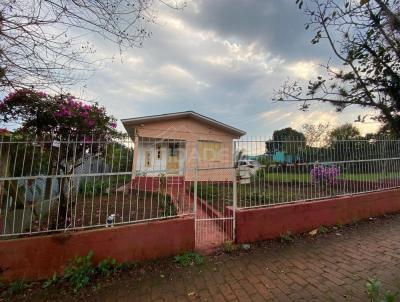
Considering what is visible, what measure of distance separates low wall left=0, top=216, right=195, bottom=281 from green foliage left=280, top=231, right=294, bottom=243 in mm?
1961

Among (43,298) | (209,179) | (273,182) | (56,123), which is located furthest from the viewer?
(209,179)

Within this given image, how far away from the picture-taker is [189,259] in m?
4.21

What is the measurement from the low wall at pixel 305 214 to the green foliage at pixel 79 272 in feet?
9.00

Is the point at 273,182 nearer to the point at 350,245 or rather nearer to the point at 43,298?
the point at 350,245

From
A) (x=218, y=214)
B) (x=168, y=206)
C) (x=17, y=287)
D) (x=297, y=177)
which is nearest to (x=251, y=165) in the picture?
(x=297, y=177)

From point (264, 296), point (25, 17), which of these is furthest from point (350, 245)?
point (25, 17)

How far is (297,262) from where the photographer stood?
407 centimetres

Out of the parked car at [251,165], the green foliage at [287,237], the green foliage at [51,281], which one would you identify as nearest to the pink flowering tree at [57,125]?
the green foliage at [51,281]

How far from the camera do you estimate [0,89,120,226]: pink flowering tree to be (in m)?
4.10

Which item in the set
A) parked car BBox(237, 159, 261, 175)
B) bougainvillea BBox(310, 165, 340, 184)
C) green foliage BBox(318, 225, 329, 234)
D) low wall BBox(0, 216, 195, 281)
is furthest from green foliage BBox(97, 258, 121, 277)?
bougainvillea BBox(310, 165, 340, 184)

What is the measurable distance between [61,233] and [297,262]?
13.0ft

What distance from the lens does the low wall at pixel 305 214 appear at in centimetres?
481

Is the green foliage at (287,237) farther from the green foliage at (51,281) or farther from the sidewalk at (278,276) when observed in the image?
the green foliage at (51,281)

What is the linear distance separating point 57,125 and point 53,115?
0.95ft
